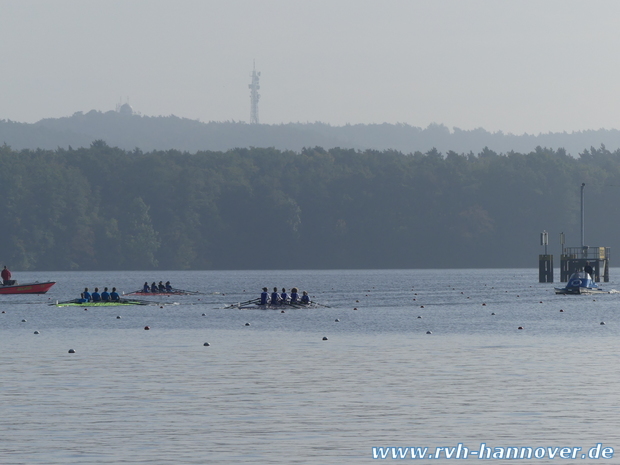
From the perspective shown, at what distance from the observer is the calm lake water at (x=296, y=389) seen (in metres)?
22.0

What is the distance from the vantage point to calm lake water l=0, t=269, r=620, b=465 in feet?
72.2

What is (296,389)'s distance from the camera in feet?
98.9

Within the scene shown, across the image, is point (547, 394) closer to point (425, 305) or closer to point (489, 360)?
point (489, 360)

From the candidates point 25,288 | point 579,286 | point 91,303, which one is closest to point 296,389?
point 91,303

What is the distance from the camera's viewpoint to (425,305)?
83.7m

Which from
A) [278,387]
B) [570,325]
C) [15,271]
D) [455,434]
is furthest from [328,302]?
[15,271]

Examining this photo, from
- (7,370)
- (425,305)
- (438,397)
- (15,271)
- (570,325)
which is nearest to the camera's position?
(438,397)

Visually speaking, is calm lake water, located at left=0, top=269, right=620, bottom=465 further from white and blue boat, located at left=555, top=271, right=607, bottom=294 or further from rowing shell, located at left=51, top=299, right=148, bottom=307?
white and blue boat, located at left=555, top=271, right=607, bottom=294

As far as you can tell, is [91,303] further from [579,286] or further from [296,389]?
[296,389]

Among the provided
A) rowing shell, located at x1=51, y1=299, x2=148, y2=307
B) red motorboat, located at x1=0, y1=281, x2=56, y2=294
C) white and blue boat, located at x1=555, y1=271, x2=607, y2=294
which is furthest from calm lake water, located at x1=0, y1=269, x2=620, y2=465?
white and blue boat, located at x1=555, y1=271, x2=607, y2=294

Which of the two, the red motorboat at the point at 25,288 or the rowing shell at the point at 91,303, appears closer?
the rowing shell at the point at 91,303

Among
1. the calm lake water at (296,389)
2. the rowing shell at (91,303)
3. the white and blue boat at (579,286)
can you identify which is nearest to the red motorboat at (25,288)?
the rowing shell at (91,303)

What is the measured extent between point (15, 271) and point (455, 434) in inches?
6939

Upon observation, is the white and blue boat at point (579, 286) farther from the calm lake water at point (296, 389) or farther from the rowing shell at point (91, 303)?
the rowing shell at point (91, 303)
